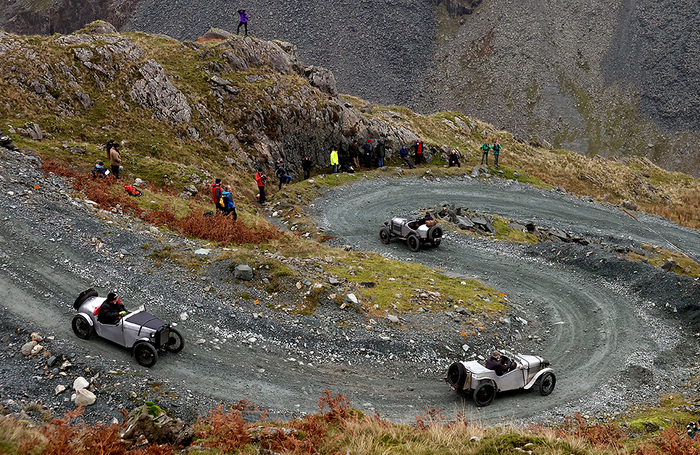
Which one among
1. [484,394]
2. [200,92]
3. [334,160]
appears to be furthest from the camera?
[334,160]

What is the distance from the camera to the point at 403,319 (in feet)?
55.7

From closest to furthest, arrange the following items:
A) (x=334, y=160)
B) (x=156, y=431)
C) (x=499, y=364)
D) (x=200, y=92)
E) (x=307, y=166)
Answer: (x=156, y=431)
(x=499, y=364)
(x=200, y=92)
(x=307, y=166)
(x=334, y=160)

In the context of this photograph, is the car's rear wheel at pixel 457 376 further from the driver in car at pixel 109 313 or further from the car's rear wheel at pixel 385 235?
the car's rear wheel at pixel 385 235

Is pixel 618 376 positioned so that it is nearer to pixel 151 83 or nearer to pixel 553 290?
pixel 553 290

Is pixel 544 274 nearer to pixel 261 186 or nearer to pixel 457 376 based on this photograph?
pixel 457 376

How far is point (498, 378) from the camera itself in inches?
533

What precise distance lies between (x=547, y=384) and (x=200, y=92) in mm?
33211

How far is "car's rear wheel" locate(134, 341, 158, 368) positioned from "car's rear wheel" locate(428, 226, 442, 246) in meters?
16.2

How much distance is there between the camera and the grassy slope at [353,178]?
940 centimetres

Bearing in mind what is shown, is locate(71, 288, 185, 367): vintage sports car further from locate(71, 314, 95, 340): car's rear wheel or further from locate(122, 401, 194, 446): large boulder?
locate(122, 401, 194, 446): large boulder

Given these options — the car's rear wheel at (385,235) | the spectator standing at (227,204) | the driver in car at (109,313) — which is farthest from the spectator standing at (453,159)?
the driver in car at (109,313)

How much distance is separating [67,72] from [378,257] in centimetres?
2602

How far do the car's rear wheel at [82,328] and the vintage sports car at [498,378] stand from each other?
10.6 m

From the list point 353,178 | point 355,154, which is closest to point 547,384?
point 353,178
